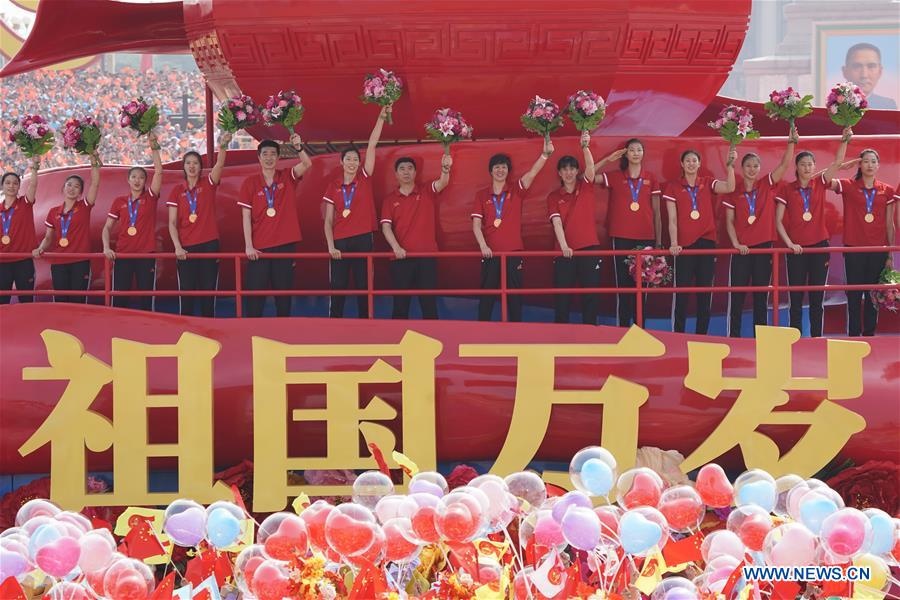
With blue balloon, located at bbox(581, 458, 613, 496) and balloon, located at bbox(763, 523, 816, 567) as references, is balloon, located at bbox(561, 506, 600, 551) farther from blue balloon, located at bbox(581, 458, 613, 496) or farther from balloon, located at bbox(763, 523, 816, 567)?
balloon, located at bbox(763, 523, 816, 567)

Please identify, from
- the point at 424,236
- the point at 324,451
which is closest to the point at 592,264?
the point at 424,236

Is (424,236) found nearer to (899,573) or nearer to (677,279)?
(677,279)

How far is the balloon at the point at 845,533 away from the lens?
4059mm

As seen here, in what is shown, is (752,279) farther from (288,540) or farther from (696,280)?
(288,540)

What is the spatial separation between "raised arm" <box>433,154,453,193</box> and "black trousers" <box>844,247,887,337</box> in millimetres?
2364

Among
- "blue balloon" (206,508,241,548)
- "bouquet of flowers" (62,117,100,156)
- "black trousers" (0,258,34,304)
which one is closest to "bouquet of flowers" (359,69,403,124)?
Answer: "bouquet of flowers" (62,117,100,156)

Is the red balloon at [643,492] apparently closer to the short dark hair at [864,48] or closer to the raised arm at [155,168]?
the raised arm at [155,168]

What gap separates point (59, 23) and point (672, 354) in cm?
442

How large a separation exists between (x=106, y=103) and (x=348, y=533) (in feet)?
69.4

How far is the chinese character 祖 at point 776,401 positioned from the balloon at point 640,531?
1875 mm

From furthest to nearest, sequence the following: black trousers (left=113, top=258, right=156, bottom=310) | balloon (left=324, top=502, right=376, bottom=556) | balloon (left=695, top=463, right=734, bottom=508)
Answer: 1. black trousers (left=113, top=258, right=156, bottom=310)
2. balloon (left=695, top=463, right=734, bottom=508)
3. balloon (left=324, top=502, right=376, bottom=556)

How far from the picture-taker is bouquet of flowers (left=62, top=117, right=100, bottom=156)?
6734 millimetres

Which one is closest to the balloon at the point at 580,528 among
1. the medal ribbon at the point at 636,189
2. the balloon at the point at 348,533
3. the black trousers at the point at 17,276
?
the balloon at the point at 348,533

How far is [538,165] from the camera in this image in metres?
6.50
